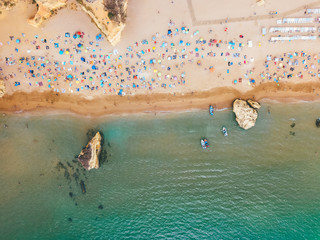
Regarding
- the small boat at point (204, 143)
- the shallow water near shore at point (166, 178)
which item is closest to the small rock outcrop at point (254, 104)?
the shallow water near shore at point (166, 178)

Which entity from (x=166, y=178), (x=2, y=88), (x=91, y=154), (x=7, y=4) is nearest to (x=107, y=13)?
(x=7, y=4)

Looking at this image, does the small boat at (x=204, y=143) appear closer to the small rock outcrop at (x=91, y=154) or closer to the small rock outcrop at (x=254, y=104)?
the small rock outcrop at (x=254, y=104)

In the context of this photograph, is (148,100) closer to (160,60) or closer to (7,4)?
(160,60)

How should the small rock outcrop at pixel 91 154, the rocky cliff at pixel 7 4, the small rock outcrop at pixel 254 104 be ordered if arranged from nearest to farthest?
the rocky cliff at pixel 7 4 < the small rock outcrop at pixel 91 154 < the small rock outcrop at pixel 254 104

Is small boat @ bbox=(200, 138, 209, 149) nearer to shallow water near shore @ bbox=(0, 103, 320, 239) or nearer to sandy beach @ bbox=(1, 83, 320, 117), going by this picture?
shallow water near shore @ bbox=(0, 103, 320, 239)

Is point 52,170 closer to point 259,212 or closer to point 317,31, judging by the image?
point 259,212
